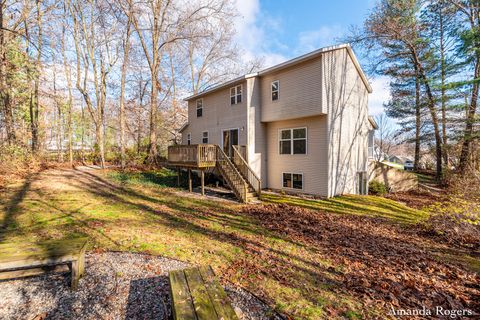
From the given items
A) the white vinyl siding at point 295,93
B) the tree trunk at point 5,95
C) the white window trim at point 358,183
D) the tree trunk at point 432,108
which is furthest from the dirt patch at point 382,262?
the tree trunk at point 432,108

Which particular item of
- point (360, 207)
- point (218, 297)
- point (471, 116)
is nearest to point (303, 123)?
point (360, 207)

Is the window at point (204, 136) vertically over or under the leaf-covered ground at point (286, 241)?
over

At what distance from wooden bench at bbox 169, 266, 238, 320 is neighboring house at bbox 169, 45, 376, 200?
8.08 metres

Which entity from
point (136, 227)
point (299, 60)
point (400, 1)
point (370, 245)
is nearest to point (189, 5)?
point (299, 60)

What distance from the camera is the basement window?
1159 centimetres

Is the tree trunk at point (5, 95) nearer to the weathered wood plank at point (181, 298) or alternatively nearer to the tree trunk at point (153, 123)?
the tree trunk at point (153, 123)

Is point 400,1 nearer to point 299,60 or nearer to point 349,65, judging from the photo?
point 349,65

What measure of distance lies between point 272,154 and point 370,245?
7.77 metres

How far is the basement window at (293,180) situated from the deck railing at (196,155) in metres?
4.16

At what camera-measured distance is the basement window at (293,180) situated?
11.6 metres

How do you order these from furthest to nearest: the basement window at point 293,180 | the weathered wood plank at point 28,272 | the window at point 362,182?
the window at point 362,182
the basement window at point 293,180
the weathered wood plank at point 28,272

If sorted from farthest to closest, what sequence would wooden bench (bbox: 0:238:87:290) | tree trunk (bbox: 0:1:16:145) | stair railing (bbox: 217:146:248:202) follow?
stair railing (bbox: 217:146:248:202) < tree trunk (bbox: 0:1:16:145) < wooden bench (bbox: 0:238:87:290)

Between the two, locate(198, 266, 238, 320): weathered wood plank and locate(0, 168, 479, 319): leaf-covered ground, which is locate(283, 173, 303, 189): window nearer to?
locate(0, 168, 479, 319): leaf-covered ground

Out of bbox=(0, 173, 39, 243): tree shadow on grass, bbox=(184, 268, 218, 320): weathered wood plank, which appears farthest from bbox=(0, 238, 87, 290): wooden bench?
bbox=(0, 173, 39, 243): tree shadow on grass
